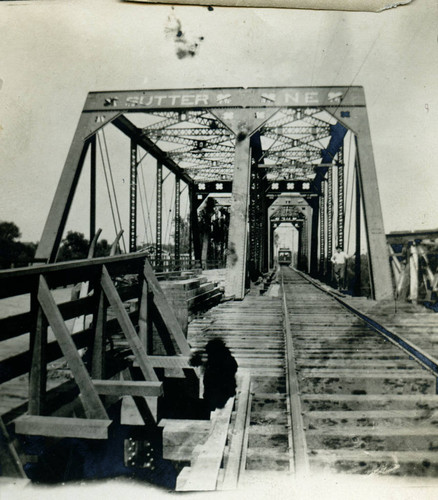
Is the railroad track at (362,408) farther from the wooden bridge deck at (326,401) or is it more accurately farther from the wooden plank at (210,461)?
the wooden plank at (210,461)

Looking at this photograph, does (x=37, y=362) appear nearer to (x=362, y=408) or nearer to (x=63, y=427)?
(x=63, y=427)

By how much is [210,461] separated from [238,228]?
21.7 feet

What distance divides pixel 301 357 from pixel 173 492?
2.50 m

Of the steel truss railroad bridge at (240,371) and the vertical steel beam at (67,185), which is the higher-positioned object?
the vertical steel beam at (67,185)

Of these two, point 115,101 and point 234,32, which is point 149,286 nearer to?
point 234,32

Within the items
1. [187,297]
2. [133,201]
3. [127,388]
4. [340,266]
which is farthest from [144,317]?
[340,266]

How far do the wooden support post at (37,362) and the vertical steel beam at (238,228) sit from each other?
6177mm

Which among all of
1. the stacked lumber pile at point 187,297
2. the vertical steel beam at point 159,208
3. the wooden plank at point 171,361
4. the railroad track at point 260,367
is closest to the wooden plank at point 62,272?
the stacked lumber pile at point 187,297

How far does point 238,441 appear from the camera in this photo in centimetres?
269

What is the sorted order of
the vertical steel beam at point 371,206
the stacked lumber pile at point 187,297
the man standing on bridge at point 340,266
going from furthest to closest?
the man standing on bridge at point 340,266 < the vertical steel beam at point 371,206 < the stacked lumber pile at point 187,297

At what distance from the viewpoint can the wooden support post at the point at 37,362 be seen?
2750 mm

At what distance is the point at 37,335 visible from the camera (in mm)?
2764

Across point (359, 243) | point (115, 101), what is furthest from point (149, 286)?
point (359, 243)

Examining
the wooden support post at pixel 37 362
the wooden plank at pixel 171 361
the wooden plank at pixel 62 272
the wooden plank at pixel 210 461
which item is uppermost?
the wooden plank at pixel 62 272
